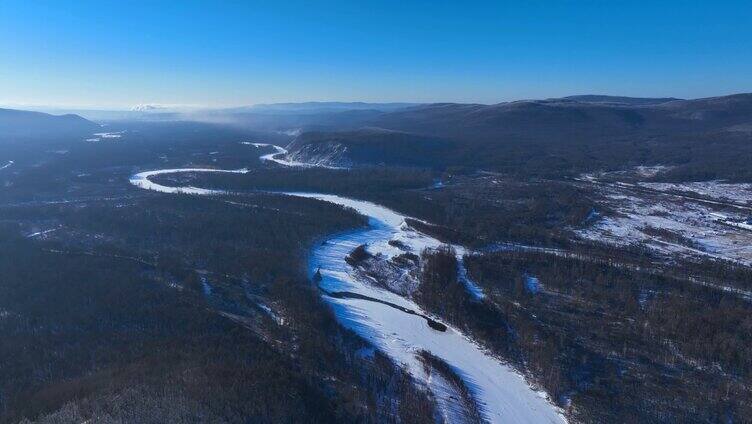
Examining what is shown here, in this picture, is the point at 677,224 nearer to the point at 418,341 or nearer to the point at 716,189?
the point at 716,189

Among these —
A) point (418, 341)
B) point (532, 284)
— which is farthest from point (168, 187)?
point (418, 341)

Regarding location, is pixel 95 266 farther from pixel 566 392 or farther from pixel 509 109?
pixel 509 109

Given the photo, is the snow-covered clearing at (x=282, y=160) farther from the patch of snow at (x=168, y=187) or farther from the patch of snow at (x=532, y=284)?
the patch of snow at (x=532, y=284)

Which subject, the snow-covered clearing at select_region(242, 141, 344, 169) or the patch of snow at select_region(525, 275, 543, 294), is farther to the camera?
the snow-covered clearing at select_region(242, 141, 344, 169)

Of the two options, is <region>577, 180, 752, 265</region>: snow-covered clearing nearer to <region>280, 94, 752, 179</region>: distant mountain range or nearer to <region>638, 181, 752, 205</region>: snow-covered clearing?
<region>638, 181, 752, 205</region>: snow-covered clearing

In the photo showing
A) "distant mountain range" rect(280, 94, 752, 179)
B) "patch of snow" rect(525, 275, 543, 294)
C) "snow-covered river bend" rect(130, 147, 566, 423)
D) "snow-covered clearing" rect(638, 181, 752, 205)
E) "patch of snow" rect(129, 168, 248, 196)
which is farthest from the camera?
"distant mountain range" rect(280, 94, 752, 179)

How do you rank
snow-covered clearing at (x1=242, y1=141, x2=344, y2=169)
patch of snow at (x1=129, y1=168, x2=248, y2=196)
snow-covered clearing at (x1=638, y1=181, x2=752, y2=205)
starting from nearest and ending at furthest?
snow-covered clearing at (x1=638, y1=181, x2=752, y2=205)
patch of snow at (x1=129, y1=168, x2=248, y2=196)
snow-covered clearing at (x1=242, y1=141, x2=344, y2=169)

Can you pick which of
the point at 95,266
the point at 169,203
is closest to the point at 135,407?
the point at 95,266

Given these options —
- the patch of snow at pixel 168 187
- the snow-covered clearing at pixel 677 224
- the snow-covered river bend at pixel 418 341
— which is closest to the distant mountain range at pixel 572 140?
the snow-covered clearing at pixel 677 224

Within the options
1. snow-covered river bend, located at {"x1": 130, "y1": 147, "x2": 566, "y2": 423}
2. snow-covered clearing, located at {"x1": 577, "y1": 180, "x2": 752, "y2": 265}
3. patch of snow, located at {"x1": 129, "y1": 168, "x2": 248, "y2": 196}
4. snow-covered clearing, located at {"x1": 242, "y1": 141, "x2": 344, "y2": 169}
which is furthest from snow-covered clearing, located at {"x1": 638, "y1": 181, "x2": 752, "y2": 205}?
patch of snow, located at {"x1": 129, "y1": 168, "x2": 248, "y2": 196}
